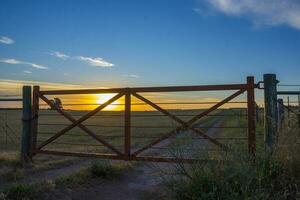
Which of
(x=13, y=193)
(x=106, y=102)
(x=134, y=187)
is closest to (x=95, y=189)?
(x=134, y=187)

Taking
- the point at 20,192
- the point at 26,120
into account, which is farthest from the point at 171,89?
the point at 26,120

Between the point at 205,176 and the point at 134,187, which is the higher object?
the point at 205,176

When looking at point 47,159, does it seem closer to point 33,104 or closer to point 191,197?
point 33,104

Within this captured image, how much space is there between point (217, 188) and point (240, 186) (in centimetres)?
Result: 33

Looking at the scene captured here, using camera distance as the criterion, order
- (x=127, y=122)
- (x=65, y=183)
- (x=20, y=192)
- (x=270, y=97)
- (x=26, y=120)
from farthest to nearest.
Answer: (x=26, y=120) < (x=127, y=122) < (x=270, y=97) < (x=65, y=183) < (x=20, y=192)

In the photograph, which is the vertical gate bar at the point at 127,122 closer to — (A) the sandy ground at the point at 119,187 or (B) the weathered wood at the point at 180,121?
→ (B) the weathered wood at the point at 180,121

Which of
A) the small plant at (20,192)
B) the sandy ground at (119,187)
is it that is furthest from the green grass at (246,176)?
the small plant at (20,192)

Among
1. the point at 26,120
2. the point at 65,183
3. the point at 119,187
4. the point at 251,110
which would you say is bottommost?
the point at 119,187

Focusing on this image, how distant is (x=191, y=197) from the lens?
6.40m

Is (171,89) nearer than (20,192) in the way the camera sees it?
No

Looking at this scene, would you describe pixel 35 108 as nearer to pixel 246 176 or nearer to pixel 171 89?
pixel 171 89

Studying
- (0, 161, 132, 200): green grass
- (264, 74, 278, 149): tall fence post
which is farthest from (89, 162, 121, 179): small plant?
(264, 74, 278, 149): tall fence post

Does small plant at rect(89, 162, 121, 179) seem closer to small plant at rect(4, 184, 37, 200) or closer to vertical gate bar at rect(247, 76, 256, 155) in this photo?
small plant at rect(4, 184, 37, 200)

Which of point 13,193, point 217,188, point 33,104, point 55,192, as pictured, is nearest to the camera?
point 217,188
